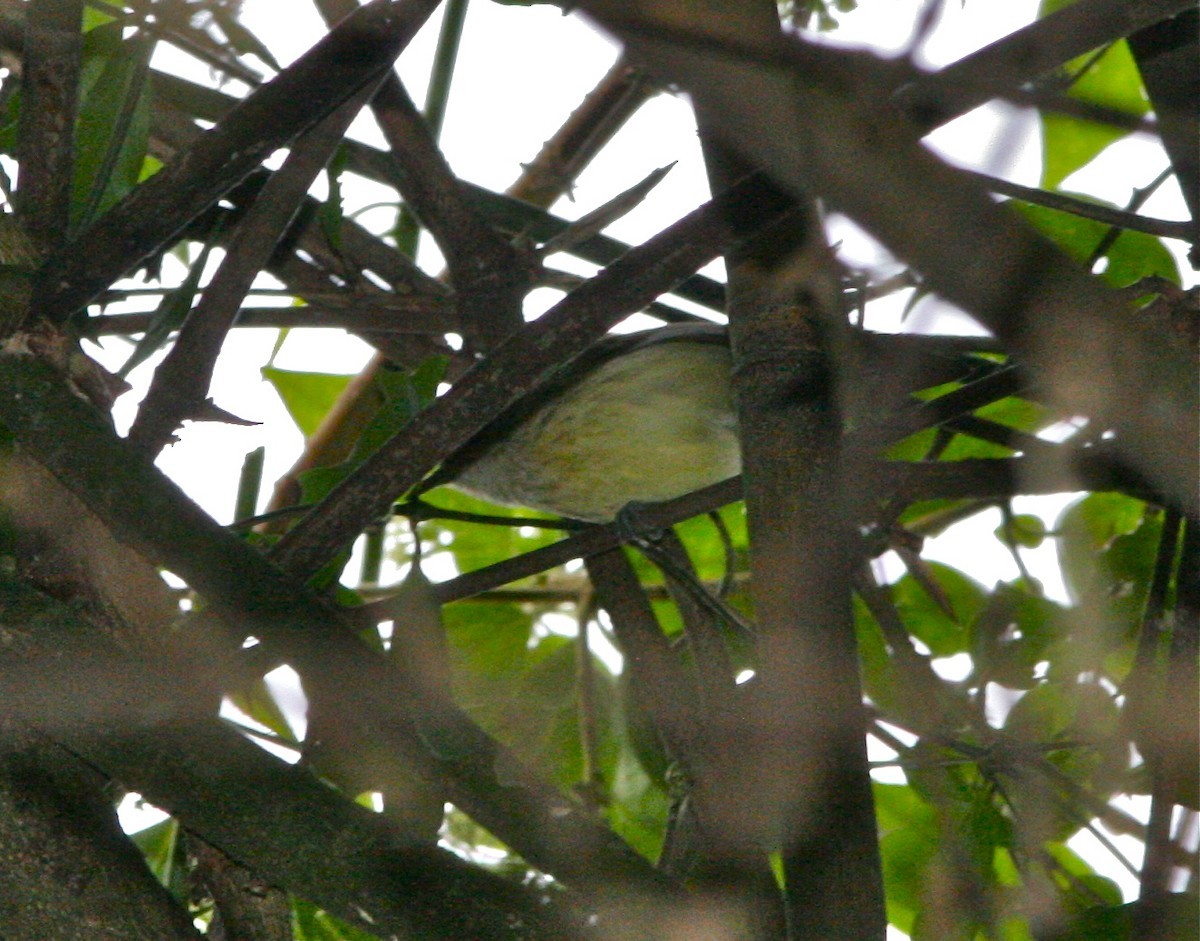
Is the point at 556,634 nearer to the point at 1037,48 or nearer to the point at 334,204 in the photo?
the point at 334,204

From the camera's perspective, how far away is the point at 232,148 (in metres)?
1.16

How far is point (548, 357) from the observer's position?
118cm

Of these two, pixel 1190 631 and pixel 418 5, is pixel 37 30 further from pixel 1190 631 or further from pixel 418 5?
pixel 1190 631

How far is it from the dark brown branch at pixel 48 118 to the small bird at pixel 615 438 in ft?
4.61

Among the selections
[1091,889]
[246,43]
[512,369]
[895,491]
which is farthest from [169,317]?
[1091,889]

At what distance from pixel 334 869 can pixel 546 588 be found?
143 centimetres

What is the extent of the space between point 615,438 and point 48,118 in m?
1.52

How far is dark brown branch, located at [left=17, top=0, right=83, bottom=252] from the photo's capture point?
1.28 m

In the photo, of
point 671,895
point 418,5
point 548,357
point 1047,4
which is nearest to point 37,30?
point 418,5

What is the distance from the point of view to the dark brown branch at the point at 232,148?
1151 millimetres

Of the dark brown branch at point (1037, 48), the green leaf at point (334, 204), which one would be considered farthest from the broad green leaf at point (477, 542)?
the dark brown branch at point (1037, 48)

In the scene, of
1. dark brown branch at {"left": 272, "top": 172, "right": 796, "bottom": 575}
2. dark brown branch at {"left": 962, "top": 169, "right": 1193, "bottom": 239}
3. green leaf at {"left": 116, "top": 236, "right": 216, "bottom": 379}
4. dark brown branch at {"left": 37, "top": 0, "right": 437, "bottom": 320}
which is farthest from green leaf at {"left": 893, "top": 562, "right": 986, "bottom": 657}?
dark brown branch at {"left": 37, "top": 0, "right": 437, "bottom": 320}

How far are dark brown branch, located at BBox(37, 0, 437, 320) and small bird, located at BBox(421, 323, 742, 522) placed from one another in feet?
4.80

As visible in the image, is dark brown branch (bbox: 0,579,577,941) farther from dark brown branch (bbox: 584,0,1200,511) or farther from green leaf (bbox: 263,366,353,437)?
green leaf (bbox: 263,366,353,437)
